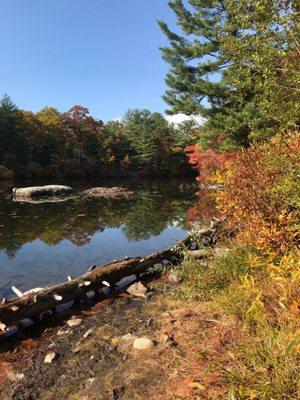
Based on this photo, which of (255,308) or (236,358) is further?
(255,308)

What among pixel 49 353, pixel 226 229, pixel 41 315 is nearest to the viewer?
pixel 49 353

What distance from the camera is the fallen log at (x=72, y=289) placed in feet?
17.7

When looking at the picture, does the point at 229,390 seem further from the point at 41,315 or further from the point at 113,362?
the point at 41,315

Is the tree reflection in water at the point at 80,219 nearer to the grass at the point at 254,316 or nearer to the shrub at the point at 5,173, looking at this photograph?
the grass at the point at 254,316

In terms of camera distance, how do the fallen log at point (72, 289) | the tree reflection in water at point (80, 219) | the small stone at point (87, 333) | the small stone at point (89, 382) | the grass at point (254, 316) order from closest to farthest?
the grass at point (254, 316) < the small stone at point (89, 382) < the small stone at point (87, 333) < the fallen log at point (72, 289) < the tree reflection in water at point (80, 219)

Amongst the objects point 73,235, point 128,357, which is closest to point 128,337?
point 128,357

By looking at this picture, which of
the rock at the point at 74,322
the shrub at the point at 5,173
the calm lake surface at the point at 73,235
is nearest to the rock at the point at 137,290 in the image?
the rock at the point at 74,322

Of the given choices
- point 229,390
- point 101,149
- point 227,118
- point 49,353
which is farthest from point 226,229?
point 101,149

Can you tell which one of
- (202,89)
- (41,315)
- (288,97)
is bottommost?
(41,315)

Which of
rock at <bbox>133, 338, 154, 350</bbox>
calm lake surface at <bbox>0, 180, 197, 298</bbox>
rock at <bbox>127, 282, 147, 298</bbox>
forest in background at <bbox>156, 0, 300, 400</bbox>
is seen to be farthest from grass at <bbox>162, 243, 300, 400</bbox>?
calm lake surface at <bbox>0, 180, 197, 298</bbox>

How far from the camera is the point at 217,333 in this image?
4262 mm

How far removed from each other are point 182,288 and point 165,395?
2.75 m

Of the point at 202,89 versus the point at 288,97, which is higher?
the point at 202,89

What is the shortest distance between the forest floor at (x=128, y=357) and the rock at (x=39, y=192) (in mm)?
21194
